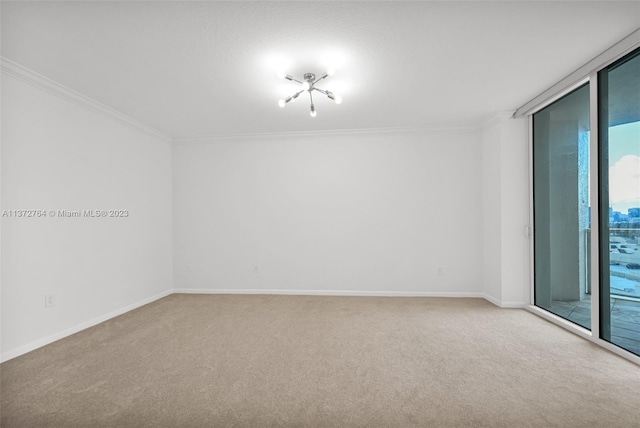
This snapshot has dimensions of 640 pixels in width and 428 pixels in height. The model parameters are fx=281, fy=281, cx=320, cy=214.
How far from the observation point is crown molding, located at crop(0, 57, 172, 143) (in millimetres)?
2586

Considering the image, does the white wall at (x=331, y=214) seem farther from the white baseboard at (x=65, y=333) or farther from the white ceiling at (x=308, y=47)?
the white ceiling at (x=308, y=47)

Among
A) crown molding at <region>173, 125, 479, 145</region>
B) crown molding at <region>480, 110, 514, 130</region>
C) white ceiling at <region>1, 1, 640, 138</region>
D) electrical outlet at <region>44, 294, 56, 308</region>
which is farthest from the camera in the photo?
crown molding at <region>173, 125, 479, 145</region>

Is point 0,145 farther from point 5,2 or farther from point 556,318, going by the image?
point 556,318

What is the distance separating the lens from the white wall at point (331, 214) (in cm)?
455

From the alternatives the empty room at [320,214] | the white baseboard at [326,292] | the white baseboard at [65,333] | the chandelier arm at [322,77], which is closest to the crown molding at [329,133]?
the empty room at [320,214]

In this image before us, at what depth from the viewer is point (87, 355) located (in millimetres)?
2633

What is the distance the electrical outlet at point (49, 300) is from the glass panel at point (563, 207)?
5.65m

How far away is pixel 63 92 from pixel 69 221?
4.63 feet

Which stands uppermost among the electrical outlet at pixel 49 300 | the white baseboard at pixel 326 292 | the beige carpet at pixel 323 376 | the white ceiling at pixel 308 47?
the white ceiling at pixel 308 47

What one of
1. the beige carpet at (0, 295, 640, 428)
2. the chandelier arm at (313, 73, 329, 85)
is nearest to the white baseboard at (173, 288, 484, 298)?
the beige carpet at (0, 295, 640, 428)

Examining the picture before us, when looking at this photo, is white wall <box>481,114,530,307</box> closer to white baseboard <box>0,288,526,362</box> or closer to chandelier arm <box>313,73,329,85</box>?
white baseboard <box>0,288,526,362</box>

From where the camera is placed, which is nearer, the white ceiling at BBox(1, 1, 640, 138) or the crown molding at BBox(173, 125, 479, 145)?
the white ceiling at BBox(1, 1, 640, 138)

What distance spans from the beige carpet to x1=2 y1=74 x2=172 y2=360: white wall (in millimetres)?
345

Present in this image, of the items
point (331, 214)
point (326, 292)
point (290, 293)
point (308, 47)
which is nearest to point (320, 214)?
point (331, 214)
